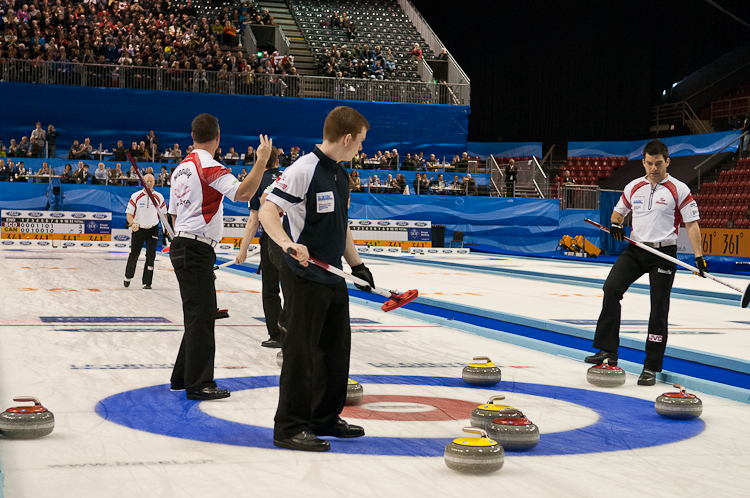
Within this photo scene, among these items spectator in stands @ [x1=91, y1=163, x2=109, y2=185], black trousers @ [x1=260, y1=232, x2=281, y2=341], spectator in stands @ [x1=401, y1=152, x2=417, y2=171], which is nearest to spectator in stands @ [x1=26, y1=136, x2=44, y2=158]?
spectator in stands @ [x1=91, y1=163, x2=109, y2=185]

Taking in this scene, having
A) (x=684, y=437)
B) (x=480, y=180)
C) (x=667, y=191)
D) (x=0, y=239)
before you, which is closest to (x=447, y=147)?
(x=480, y=180)

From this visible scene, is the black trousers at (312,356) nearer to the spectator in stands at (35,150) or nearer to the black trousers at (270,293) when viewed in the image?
the black trousers at (270,293)

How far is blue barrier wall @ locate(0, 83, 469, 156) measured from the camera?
32.7 meters

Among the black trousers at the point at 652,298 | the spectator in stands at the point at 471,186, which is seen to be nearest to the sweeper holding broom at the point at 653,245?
the black trousers at the point at 652,298

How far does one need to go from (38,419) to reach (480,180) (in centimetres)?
3058

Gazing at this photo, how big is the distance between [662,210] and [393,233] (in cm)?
2346

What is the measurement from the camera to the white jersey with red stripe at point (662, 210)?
23.3 ft

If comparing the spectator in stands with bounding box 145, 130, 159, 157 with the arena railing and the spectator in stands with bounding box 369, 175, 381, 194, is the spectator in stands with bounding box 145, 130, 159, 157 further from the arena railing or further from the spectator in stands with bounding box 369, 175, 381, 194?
the spectator in stands with bounding box 369, 175, 381, 194

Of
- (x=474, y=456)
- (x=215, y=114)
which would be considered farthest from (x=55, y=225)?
(x=474, y=456)

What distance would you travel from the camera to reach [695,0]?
1538 inches

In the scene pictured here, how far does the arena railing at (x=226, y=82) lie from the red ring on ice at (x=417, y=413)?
30.4m

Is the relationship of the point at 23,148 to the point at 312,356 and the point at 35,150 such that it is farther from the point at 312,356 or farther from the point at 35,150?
the point at 312,356

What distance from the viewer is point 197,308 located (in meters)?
5.75

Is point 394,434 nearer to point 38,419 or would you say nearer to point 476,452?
point 476,452
